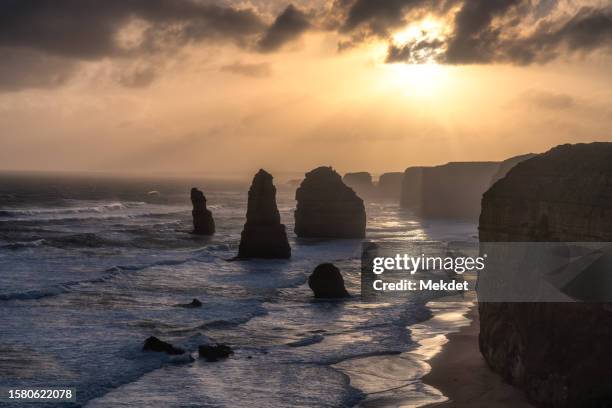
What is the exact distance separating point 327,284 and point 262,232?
1776 centimetres

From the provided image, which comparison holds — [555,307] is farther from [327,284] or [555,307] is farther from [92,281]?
[92,281]

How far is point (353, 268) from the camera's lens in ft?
156

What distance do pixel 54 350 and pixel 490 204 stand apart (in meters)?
16.6

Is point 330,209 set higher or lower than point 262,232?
higher

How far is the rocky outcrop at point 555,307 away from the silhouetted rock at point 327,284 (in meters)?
15.3

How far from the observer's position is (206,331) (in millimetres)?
27734

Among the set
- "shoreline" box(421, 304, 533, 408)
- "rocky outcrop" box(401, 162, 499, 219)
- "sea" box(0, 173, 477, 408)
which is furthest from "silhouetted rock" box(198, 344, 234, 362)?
"rocky outcrop" box(401, 162, 499, 219)

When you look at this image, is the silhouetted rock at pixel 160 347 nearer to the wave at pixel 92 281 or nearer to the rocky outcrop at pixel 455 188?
the wave at pixel 92 281

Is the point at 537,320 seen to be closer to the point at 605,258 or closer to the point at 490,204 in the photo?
the point at 605,258

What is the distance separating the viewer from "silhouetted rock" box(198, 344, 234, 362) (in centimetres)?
2325

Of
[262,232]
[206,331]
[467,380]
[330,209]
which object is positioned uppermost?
[330,209]


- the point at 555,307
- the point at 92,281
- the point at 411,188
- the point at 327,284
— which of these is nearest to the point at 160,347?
the point at 327,284

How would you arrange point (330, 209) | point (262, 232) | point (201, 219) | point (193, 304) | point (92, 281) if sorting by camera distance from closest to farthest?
point (193, 304) → point (92, 281) → point (262, 232) → point (330, 209) → point (201, 219)

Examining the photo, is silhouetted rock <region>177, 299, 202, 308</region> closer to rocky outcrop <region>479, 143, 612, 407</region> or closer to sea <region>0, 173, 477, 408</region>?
sea <region>0, 173, 477, 408</region>
